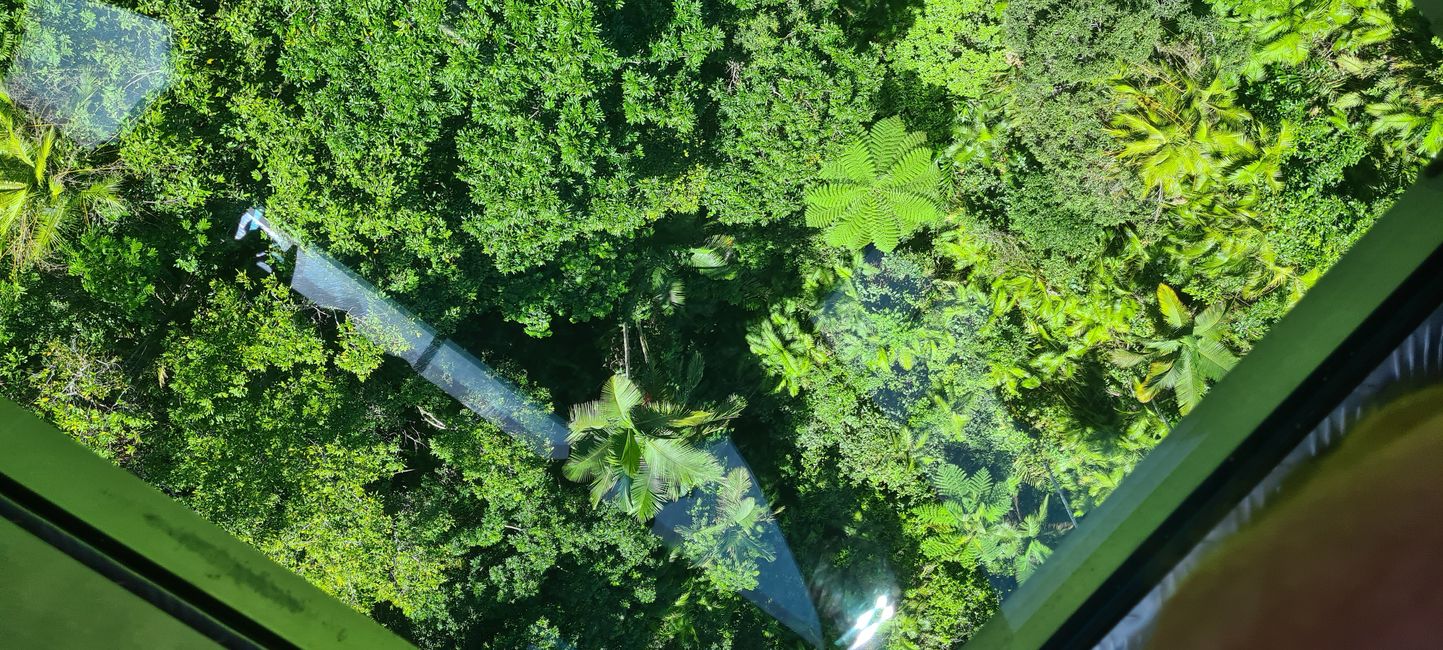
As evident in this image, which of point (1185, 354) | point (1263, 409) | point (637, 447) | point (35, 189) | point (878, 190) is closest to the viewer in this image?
point (1263, 409)

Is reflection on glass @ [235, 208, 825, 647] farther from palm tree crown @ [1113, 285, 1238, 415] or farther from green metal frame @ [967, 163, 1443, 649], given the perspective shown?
green metal frame @ [967, 163, 1443, 649]

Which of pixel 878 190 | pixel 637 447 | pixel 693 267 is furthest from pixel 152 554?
pixel 878 190

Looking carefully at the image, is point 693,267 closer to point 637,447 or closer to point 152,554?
point 637,447

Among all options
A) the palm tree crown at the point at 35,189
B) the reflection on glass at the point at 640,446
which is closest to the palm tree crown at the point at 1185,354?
the reflection on glass at the point at 640,446

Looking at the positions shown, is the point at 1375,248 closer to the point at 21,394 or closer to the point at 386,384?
the point at 386,384

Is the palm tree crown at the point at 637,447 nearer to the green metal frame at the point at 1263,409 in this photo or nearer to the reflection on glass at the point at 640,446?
the reflection on glass at the point at 640,446

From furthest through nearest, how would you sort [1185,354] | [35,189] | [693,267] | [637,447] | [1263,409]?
Answer: 1. [693,267]
2. [1185,354]
3. [637,447]
4. [35,189]
5. [1263,409]

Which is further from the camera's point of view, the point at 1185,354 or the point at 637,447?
the point at 1185,354

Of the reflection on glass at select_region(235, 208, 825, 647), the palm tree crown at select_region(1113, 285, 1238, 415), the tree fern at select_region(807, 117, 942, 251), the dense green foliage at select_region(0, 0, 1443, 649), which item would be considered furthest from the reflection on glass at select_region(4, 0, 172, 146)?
the palm tree crown at select_region(1113, 285, 1238, 415)
